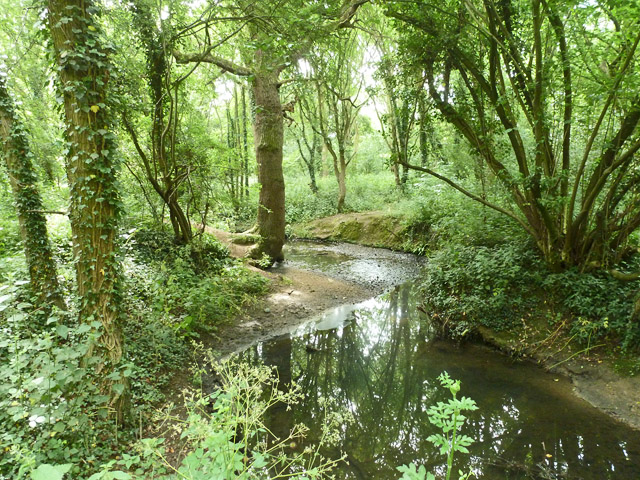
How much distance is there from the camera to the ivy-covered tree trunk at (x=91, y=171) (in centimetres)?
327

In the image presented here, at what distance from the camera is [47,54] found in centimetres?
342

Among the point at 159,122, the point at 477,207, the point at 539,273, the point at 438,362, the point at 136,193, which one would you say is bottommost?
the point at 438,362

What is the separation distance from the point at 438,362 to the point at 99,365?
4.87 meters

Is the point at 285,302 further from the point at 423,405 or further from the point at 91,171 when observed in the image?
the point at 91,171

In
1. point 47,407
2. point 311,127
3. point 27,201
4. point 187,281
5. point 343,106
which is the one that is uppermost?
point 343,106

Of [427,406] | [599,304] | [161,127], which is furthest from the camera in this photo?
[161,127]

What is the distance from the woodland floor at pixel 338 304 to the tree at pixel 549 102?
66.2 inches

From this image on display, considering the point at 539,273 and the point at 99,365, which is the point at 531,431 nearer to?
the point at 539,273

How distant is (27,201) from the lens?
4496mm

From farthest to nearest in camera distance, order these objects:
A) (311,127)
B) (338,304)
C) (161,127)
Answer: (311,127), (338,304), (161,127)

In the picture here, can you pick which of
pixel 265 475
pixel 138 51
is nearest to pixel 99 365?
pixel 265 475

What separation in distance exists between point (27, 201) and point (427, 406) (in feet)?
19.6

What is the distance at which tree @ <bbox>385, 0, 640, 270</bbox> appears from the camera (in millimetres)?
5172

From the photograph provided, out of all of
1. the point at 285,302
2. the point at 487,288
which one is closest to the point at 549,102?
the point at 487,288
